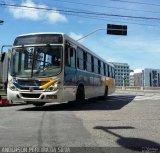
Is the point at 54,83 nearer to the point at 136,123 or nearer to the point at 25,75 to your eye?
the point at 25,75

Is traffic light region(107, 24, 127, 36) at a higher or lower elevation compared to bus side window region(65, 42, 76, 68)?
higher

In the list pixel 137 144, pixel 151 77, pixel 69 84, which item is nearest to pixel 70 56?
pixel 69 84

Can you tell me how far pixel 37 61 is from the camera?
15.4 m

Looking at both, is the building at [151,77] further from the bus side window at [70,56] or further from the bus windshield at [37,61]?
the bus windshield at [37,61]

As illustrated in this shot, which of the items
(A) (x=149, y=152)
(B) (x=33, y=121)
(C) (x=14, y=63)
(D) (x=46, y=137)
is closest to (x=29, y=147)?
(D) (x=46, y=137)

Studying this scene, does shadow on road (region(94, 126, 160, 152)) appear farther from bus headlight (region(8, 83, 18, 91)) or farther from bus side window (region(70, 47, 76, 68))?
bus side window (region(70, 47, 76, 68))

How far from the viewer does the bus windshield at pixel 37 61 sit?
50.1ft

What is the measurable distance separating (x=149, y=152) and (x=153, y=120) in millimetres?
4999

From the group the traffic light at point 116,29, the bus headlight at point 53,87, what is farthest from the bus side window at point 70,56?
the traffic light at point 116,29

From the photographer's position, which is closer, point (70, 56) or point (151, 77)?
point (70, 56)

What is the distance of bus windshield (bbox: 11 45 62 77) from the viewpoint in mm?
15258

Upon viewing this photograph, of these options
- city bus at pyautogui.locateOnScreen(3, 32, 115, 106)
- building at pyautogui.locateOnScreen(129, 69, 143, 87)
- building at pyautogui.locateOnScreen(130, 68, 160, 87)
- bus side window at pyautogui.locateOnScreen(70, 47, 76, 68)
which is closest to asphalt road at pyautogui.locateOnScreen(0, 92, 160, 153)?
city bus at pyautogui.locateOnScreen(3, 32, 115, 106)

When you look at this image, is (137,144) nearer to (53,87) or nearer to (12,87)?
(53,87)

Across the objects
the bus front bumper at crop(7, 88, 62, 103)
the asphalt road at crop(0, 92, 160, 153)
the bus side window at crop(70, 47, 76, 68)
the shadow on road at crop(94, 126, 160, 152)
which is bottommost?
the shadow on road at crop(94, 126, 160, 152)
